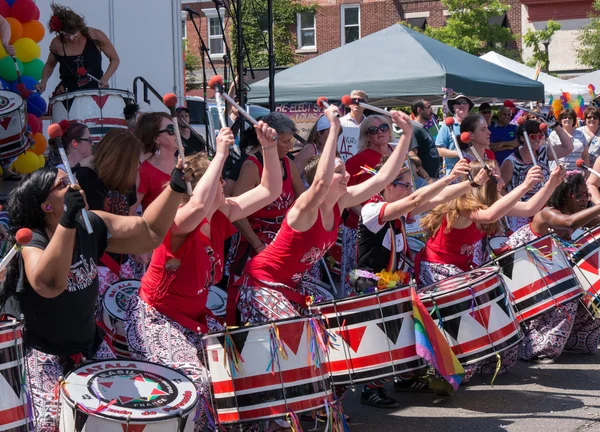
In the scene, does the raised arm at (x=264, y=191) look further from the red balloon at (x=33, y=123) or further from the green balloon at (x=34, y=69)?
the green balloon at (x=34, y=69)

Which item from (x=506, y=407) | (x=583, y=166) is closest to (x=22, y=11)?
(x=583, y=166)

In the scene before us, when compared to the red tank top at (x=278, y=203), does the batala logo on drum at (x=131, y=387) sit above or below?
below

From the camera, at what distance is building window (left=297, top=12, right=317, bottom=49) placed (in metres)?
34.8

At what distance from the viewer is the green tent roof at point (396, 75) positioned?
34.3 feet

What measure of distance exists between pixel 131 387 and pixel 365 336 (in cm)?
156

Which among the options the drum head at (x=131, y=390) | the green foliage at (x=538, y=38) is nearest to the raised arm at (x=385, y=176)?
the drum head at (x=131, y=390)

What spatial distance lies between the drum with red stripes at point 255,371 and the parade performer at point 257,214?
1674mm

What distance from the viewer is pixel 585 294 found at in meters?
6.68

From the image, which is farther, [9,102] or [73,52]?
[73,52]

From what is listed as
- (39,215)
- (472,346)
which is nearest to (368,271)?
(472,346)

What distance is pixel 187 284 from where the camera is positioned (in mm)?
4473

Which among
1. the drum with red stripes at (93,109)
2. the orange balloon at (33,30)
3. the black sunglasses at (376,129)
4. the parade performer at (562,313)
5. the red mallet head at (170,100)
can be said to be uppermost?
the orange balloon at (33,30)

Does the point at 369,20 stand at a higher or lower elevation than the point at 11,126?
higher

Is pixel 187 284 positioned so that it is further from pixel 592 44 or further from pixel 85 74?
pixel 592 44
